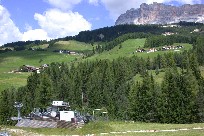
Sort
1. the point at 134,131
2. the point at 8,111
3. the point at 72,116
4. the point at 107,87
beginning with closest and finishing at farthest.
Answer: the point at 134,131, the point at 72,116, the point at 8,111, the point at 107,87

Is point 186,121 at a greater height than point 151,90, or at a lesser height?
lesser

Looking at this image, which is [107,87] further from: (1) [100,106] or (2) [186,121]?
(2) [186,121]

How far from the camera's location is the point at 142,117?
107625mm

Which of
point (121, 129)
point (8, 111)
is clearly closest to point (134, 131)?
point (121, 129)

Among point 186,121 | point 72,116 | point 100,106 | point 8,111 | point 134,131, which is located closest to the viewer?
point 134,131

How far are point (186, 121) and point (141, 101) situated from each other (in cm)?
1595

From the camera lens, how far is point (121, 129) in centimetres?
6222

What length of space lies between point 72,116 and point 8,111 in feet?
208

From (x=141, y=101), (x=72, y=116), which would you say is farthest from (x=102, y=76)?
(x=72, y=116)

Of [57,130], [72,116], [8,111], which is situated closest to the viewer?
[57,130]

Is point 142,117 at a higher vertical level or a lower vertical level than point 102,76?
lower

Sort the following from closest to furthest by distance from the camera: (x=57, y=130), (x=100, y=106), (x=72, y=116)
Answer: (x=57, y=130)
(x=72, y=116)
(x=100, y=106)

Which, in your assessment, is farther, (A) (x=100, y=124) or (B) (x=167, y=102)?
(B) (x=167, y=102)

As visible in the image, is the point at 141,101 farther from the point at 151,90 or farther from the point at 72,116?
the point at 72,116
